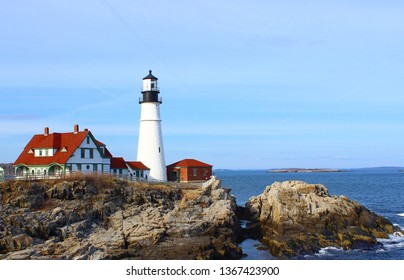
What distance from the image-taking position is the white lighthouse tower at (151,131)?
43625 mm

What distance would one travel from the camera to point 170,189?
38.5 m

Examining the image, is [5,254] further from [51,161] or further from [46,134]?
[46,134]

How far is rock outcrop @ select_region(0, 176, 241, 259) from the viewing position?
26.2 meters

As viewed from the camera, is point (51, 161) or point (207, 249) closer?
point (207, 249)

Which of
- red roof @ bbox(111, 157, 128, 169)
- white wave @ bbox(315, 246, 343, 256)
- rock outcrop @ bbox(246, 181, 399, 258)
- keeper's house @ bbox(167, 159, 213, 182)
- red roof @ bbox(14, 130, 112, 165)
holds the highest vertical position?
red roof @ bbox(14, 130, 112, 165)

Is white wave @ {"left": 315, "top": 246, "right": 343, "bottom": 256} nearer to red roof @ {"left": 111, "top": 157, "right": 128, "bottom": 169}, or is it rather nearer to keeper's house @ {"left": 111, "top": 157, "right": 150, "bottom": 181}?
keeper's house @ {"left": 111, "top": 157, "right": 150, "bottom": 181}

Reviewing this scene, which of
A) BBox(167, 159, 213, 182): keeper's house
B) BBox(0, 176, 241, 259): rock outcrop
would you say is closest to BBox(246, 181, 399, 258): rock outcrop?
BBox(0, 176, 241, 259): rock outcrop

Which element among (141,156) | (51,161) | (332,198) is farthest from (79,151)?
(332,198)

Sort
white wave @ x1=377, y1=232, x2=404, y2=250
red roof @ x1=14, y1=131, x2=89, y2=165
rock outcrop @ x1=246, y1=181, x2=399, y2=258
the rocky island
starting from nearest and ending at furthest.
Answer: the rocky island → rock outcrop @ x1=246, y1=181, x2=399, y2=258 → white wave @ x1=377, y1=232, x2=404, y2=250 → red roof @ x1=14, y1=131, x2=89, y2=165

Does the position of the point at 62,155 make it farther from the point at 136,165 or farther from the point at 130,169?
the point at 136,165

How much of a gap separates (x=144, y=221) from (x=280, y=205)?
9.79 meters

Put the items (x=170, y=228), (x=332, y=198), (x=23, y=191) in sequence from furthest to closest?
1. (x=332, y=198)
2. (x=23, y=191)
3. (x=170, y=228)

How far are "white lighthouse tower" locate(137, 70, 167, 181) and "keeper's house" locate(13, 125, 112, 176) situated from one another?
3.79m

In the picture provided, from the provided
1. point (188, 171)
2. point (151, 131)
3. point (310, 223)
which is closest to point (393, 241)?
point (310, 223)
